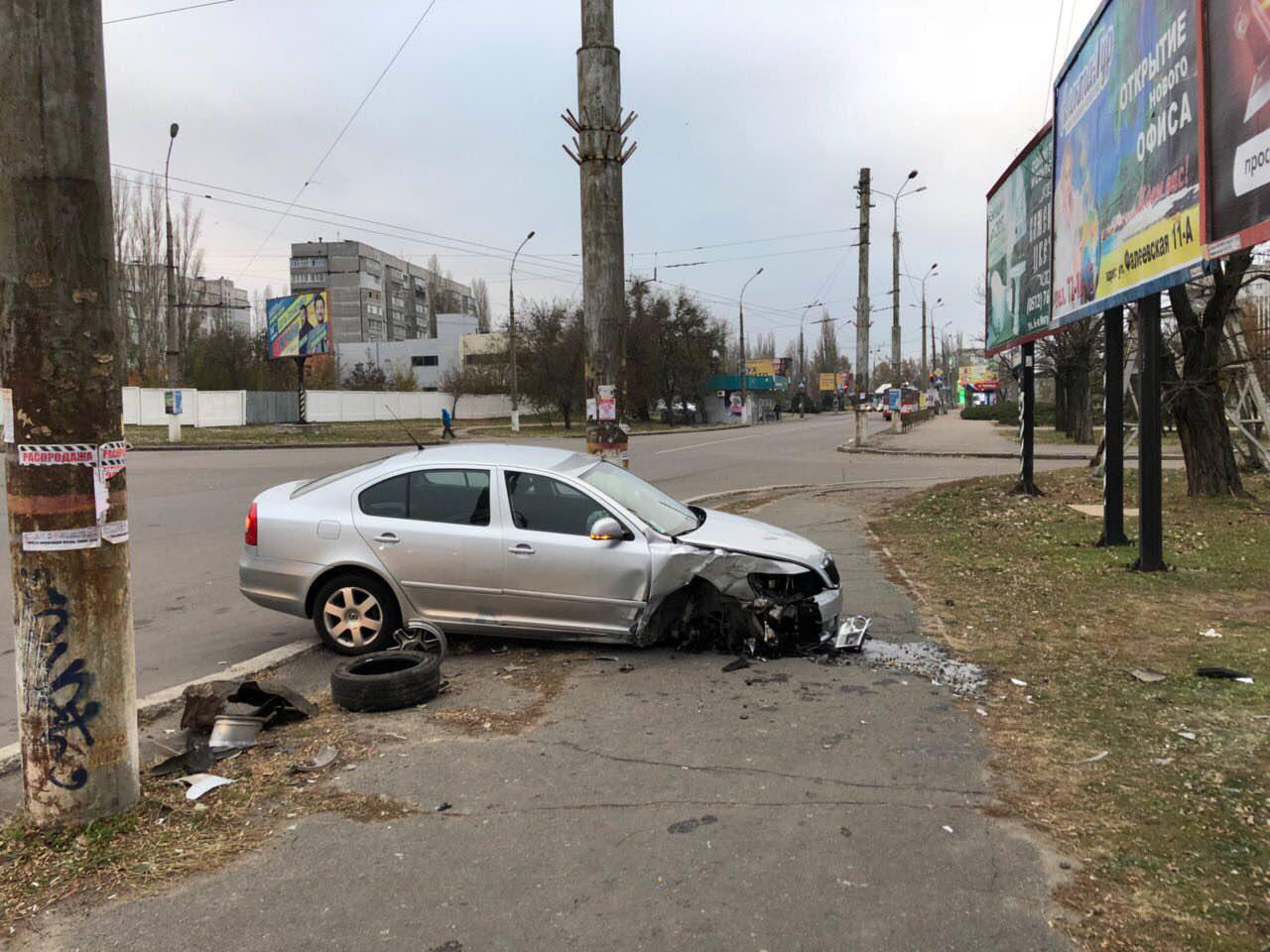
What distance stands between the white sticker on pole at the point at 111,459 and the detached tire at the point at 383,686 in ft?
6.66

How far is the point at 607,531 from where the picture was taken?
6.05 metres

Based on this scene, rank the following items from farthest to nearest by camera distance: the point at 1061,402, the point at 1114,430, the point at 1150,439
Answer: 1. the point at 1061,402
2. the point at 1114,430
3. the point at 1150,439

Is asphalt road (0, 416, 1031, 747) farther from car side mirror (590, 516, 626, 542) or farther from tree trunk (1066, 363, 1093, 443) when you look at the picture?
tree trunk (1066, 363, 1093, 443)

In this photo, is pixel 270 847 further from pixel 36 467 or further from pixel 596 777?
pixel 36 467

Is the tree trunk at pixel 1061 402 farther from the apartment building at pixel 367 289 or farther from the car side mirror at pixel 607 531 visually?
the apartment building at pixel 367 289

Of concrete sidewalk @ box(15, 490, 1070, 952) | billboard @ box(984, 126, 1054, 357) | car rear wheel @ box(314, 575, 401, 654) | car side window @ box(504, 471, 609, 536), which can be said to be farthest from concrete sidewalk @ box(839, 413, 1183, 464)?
concrete sidewalk @ box(15, 490, 1070, 952)

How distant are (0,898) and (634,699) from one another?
123 inches

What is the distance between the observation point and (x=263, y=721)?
16.1ft

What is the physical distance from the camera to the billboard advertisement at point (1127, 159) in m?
7.43

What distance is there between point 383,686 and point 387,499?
5.73ft

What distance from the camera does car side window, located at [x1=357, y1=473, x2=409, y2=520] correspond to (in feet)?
21.3

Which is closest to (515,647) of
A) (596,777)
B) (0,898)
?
(596,777)

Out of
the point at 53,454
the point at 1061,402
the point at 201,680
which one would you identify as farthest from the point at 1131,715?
the point at 1061,402

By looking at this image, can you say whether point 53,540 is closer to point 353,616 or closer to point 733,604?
point 353,616
